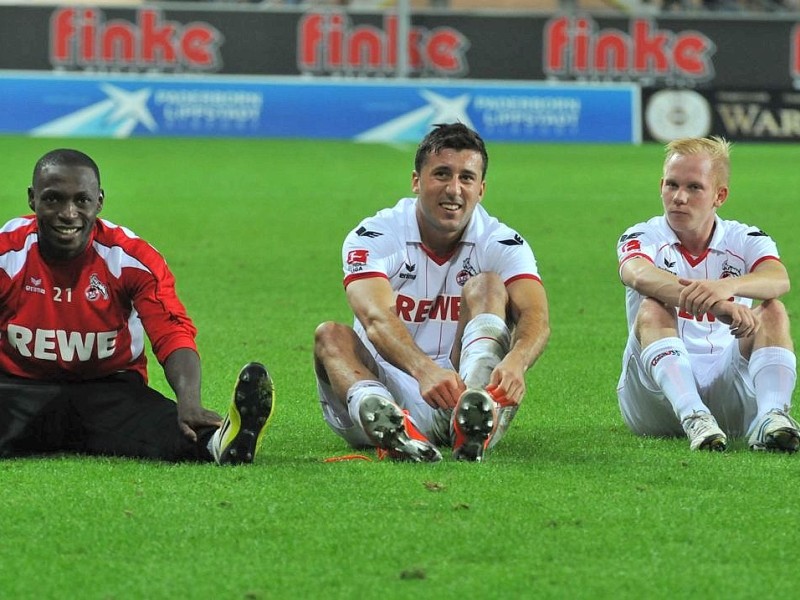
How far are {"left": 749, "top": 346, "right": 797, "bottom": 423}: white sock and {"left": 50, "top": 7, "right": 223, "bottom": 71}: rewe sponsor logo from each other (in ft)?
87.5

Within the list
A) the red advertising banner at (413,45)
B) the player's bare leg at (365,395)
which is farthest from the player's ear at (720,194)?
the red advertising banner at (413,45)

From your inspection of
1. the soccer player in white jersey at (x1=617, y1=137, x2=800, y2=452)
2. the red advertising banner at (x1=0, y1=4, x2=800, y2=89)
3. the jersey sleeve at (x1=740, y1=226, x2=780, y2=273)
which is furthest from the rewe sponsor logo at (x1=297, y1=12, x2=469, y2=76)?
the jersey sleeve at (x1=740, y1=226, x2=780, y2=273)

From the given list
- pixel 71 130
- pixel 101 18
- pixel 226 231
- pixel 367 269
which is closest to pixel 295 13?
pixel 101 18

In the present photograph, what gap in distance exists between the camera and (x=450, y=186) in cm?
631

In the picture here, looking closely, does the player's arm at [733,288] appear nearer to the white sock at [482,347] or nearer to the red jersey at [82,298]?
the white sock at [482,347]

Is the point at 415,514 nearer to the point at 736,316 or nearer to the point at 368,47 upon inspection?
the point at 736,316

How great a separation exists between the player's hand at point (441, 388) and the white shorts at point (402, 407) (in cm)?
40

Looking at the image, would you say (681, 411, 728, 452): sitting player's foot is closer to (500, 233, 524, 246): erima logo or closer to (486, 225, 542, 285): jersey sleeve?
(486, 225, 542, 285): jersey sleeve

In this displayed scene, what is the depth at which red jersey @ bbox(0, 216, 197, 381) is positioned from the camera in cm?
603

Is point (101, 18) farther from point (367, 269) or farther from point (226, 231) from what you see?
point (367, 269)

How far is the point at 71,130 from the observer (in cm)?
2736

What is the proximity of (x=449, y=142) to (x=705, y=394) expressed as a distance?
1518mm

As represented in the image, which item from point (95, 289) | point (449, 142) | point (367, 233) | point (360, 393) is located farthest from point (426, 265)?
point (95, 289)

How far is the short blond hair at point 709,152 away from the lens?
6.55 meters
